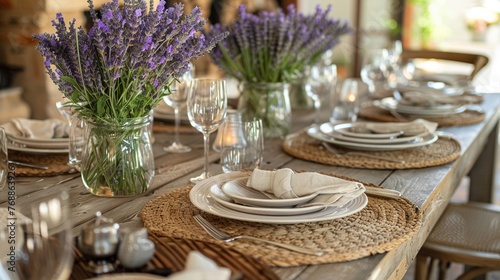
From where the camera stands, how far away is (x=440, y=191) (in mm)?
1447

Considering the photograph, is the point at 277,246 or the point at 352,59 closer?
the point at 277,246

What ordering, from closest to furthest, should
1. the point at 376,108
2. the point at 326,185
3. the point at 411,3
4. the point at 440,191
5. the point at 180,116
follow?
the point at 326,185 → the point at 440,191 → the point at 180,116 → the point at 376,108 → the point at 411,3

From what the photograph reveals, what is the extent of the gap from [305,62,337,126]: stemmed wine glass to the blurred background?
6.45 feet

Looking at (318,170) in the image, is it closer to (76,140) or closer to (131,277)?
(76,140)

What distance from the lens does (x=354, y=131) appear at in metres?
1.77

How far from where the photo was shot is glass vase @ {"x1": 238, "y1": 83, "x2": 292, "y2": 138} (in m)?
1.84

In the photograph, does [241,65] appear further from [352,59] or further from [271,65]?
[352,59]

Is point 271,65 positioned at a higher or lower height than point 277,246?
higher

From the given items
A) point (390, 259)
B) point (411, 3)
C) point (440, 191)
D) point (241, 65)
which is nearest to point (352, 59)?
point (411, 3)

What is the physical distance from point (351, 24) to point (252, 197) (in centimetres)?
488

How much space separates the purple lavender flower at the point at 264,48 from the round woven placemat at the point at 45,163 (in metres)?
0.51

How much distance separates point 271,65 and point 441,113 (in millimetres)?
635

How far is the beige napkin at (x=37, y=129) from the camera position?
1.61m

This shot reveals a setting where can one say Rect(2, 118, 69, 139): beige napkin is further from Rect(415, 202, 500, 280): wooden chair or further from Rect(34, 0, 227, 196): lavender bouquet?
Rect(415, 202, 500, 280): wooden chair
